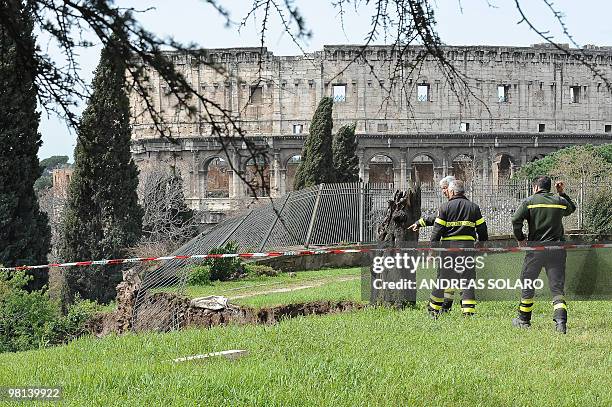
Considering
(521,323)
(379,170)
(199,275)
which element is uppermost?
(379,170)

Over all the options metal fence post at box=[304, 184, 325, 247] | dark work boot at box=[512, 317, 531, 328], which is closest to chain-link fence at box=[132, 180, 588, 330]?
metal fence post at box=[304, 184, 325, 247]

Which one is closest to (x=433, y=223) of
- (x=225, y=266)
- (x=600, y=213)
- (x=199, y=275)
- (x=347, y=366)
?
(x=347, y=366)

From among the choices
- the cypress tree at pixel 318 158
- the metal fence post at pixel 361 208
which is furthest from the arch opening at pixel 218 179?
the metal fence post at pixel 361 208

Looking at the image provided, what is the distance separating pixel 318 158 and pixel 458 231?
83.3 ft

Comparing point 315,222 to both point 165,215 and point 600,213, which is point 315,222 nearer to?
point 165,215

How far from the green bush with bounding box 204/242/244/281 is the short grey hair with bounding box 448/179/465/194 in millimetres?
6956

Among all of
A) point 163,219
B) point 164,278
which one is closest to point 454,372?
point 164,278

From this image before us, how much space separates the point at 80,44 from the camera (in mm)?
3033

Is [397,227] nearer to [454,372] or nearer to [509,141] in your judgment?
[454,372]

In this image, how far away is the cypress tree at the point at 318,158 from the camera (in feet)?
110

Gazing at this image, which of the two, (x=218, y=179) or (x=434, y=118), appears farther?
(x=218, y=179)

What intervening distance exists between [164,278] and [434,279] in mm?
4780

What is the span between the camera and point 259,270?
16547mm

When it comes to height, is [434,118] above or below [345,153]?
above
